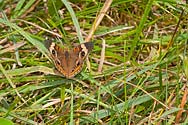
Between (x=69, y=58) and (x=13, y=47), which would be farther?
(x=13, y=47)

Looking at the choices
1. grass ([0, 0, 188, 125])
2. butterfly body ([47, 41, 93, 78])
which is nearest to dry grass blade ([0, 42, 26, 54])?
grass ([0, 0, 188, 125])

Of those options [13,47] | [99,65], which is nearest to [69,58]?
[99,65]

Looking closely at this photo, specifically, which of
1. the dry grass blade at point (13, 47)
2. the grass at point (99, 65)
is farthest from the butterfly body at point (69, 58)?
the dry grass blade at point (13, 47)

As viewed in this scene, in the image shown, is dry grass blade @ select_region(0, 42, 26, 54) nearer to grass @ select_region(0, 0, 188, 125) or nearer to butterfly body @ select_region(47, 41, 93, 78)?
grass @ select_region(0, 0, 188, 125)

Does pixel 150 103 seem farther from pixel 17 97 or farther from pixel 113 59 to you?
pixel 17 97

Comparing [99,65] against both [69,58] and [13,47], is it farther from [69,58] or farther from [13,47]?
[13,47]
